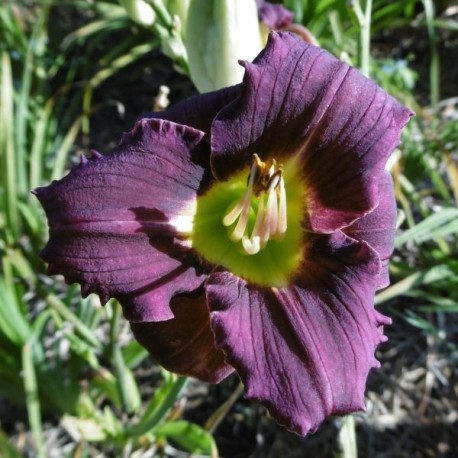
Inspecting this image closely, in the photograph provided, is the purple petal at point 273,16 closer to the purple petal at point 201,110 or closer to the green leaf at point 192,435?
the purple petal at point 201,110

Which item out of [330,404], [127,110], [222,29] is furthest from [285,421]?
[127,110]

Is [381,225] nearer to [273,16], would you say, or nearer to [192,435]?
[273,16]

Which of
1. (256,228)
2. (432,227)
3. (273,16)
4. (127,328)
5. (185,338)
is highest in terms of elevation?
(273,16)

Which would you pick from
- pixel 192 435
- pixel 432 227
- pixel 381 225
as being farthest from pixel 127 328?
pixel 381 225

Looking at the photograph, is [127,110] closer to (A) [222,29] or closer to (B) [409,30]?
(B) [409,30]

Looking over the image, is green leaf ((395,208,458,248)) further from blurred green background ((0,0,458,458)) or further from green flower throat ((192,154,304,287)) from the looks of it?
green flower throat ((192,154,304,287))

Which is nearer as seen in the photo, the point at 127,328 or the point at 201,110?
the point at 201,110

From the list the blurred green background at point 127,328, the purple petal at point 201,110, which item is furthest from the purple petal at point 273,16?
the purple petal at point 201,110
